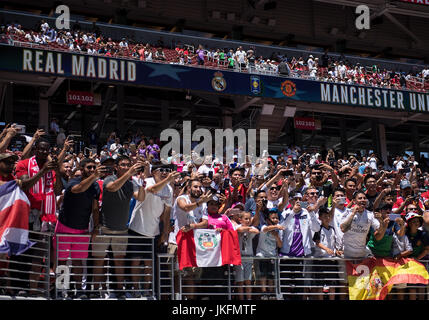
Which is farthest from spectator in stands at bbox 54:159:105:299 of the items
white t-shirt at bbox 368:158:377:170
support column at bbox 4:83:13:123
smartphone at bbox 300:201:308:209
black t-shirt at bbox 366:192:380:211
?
support column at bbox 4:83:13:123

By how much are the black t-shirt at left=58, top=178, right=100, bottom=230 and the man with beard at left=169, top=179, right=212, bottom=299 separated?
136 cm

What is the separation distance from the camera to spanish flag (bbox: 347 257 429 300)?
30.6ft

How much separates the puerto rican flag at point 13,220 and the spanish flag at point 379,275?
4900 mm

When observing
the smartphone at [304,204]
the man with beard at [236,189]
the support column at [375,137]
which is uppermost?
the support column at [375,137]

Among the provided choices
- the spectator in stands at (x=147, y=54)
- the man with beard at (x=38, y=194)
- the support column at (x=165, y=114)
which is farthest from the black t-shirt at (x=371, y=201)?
the support column at (x=165, y=114)

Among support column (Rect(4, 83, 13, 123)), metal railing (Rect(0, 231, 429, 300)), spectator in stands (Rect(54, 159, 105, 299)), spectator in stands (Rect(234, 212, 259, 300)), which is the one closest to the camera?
metal railing (Rect(0, 231, 429, 300))

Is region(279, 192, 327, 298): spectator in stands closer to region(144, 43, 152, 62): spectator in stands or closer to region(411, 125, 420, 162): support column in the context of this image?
region(144, 43, 152, 62): spectator in stands

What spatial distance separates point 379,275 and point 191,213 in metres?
3.15

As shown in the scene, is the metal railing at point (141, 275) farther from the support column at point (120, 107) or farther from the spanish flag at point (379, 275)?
the support column at point (120, 107)

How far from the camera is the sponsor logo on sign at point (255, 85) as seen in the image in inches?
966

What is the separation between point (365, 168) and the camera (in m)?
18.5

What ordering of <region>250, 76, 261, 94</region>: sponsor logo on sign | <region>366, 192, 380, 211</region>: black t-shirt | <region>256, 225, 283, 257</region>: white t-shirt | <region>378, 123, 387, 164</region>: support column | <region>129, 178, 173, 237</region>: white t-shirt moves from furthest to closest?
<region>378, 123, 387, 164</region>: support column → <region>250, 76, 261, 94</region>: sponsor logo on sign → <region>366, 192, 380, 211</region>: black t-shirt → <region>256, 225, 283, 257</region>: white t-shirt → <region>129, 178, 173, 237</region>: white t-shirt

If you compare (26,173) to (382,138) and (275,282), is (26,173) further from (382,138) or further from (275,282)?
(382,138)

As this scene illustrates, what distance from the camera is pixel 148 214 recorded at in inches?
336
